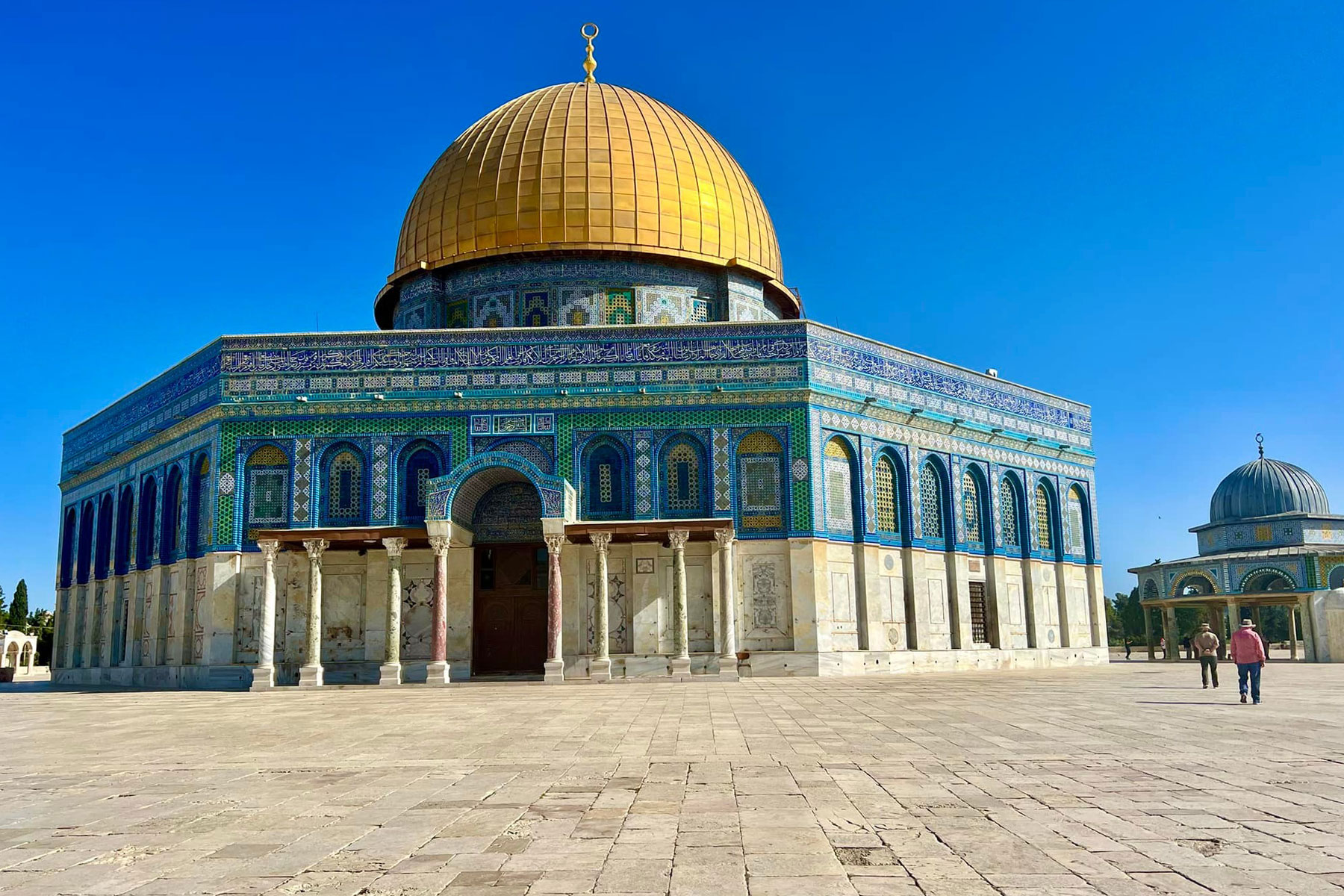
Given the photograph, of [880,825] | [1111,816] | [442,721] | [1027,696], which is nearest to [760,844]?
[880,825]

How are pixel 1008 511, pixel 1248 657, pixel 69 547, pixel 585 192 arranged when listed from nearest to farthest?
1. pixel 1248 657
2. pixel 585 192
3. pixel 1008 511
4. pixel 69 547

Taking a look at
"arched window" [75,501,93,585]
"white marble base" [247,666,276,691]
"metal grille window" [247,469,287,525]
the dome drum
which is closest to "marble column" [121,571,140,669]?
"arched window" [75,501,93,585]

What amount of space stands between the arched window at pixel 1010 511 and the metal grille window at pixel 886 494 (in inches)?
161

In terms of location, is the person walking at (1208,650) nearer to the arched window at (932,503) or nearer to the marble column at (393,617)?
the arched window at (932,503)

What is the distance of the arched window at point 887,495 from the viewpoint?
26.6 metres

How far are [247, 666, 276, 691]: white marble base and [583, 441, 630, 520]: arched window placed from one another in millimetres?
7211

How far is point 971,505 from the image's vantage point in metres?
29.1

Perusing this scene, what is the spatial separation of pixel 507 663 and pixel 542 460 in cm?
447

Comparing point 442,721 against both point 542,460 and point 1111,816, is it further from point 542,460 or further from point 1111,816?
point 542,460

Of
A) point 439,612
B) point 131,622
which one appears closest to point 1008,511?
point 439,612

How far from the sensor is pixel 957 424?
28.6 meters

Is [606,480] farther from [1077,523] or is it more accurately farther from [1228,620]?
[1228,620]

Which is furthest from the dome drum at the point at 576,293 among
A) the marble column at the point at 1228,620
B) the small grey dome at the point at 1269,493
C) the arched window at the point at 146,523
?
the small grey dome at the point at 1269,493

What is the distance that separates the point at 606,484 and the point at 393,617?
17.4ft
